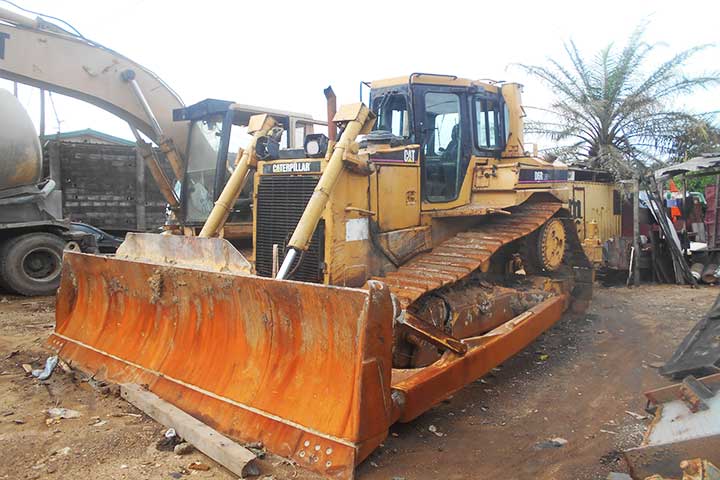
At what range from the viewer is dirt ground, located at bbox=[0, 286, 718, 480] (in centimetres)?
346

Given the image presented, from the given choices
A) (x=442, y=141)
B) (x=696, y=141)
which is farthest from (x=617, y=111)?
(x=442, y=141)

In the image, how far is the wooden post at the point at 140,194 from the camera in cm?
1476

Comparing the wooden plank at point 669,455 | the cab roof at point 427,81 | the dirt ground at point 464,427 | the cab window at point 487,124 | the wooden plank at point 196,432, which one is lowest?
the dirt ground at point 464,427

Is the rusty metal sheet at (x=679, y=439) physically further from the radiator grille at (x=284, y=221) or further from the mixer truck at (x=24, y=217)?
the mixer truck at (x=24, y=217)

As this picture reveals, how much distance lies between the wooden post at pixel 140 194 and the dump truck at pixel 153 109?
20.8 ft

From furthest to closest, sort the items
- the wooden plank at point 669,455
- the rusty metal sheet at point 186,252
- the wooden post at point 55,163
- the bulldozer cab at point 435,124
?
the wooden post at point 55,163, the bulldozer cab at point 435,124, the rusty metal sheet at point 186,252, the wooden plank at point 669,455

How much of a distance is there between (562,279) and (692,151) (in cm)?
920

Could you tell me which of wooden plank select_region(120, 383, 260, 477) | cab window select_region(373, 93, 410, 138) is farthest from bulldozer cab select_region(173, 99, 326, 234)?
wooden plank select_region(120, 383, 260, 477)

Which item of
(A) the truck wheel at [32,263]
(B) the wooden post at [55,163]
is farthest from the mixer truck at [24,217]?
(B) the wooden post at [55,163]

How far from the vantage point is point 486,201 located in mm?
6645

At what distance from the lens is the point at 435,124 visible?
644 cm

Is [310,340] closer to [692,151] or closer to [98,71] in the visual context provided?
[98,71]

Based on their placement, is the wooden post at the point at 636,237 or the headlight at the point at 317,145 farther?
the wooden post at the point at 636,237

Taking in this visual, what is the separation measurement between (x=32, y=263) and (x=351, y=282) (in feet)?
21.9
